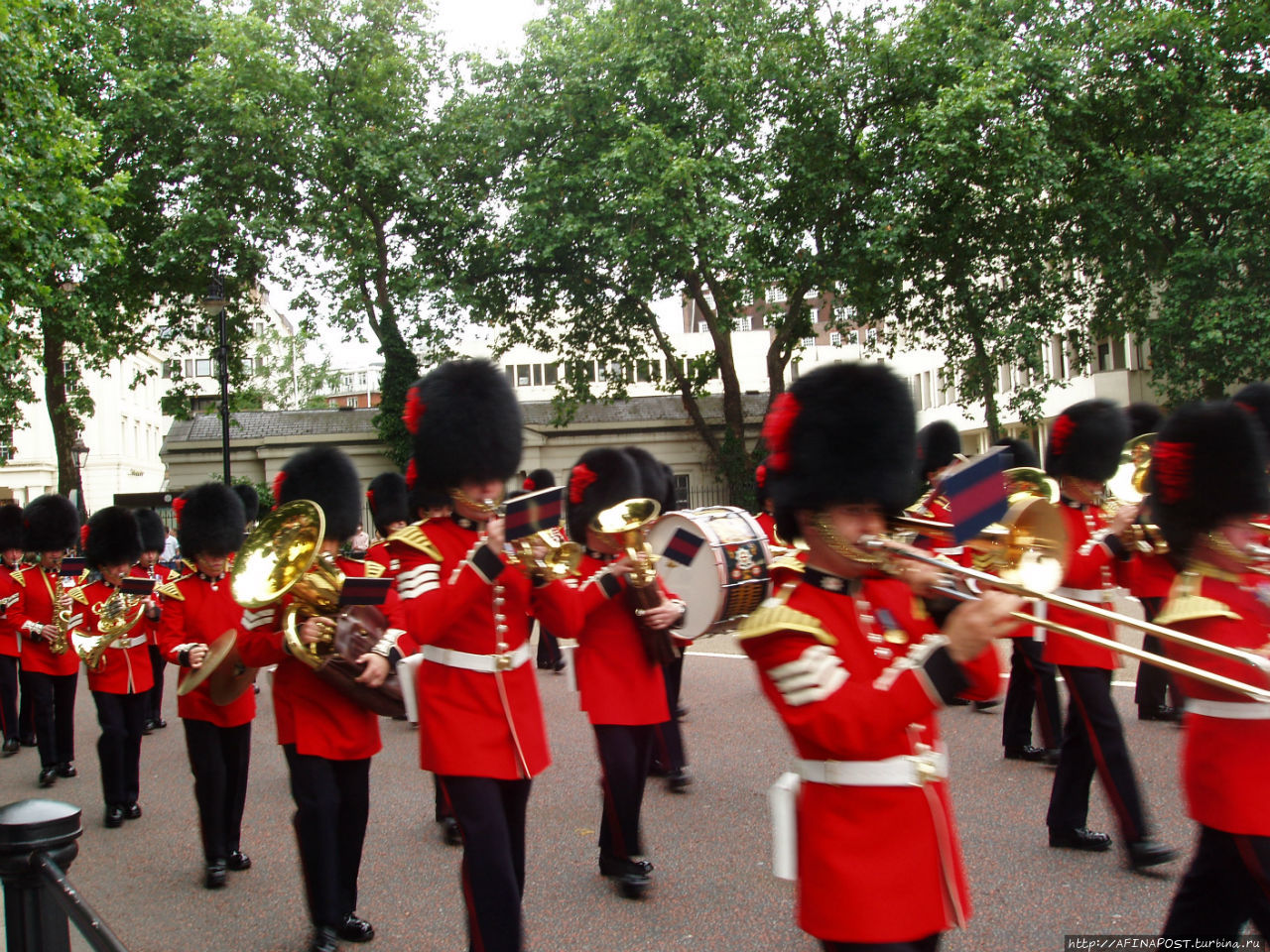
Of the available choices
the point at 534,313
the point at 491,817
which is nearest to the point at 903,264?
the point at 534,313

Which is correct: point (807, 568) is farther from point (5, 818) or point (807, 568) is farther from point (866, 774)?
point (5, 818)

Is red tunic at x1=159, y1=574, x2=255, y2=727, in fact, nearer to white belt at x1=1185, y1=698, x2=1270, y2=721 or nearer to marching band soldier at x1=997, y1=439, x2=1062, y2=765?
white belt at x1=1185, y1=698, x2=1270, y2=721

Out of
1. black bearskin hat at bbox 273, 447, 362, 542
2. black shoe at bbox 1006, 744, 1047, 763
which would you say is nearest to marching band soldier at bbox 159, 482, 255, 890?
black bearskin hat at bbox 273, 447, 362, 542

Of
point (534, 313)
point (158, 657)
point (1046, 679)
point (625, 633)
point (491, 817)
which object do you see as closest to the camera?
point (491, 817)

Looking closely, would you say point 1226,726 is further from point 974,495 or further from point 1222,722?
point 974,495

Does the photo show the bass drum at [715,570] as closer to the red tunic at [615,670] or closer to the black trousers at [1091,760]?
the red tunic at [615,670]

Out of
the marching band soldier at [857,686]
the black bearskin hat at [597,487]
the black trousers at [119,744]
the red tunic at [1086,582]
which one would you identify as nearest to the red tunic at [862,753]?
the marching band soldier at [857,686]

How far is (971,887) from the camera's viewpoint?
451cm

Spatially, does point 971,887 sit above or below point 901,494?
below

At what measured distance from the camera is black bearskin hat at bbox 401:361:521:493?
393 cm

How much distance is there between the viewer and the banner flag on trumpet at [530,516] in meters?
3.21

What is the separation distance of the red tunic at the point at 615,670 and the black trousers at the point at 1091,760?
174cm

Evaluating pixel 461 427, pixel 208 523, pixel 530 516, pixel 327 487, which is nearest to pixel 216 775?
pixel 208 523

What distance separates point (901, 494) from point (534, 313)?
2271 centimetres
